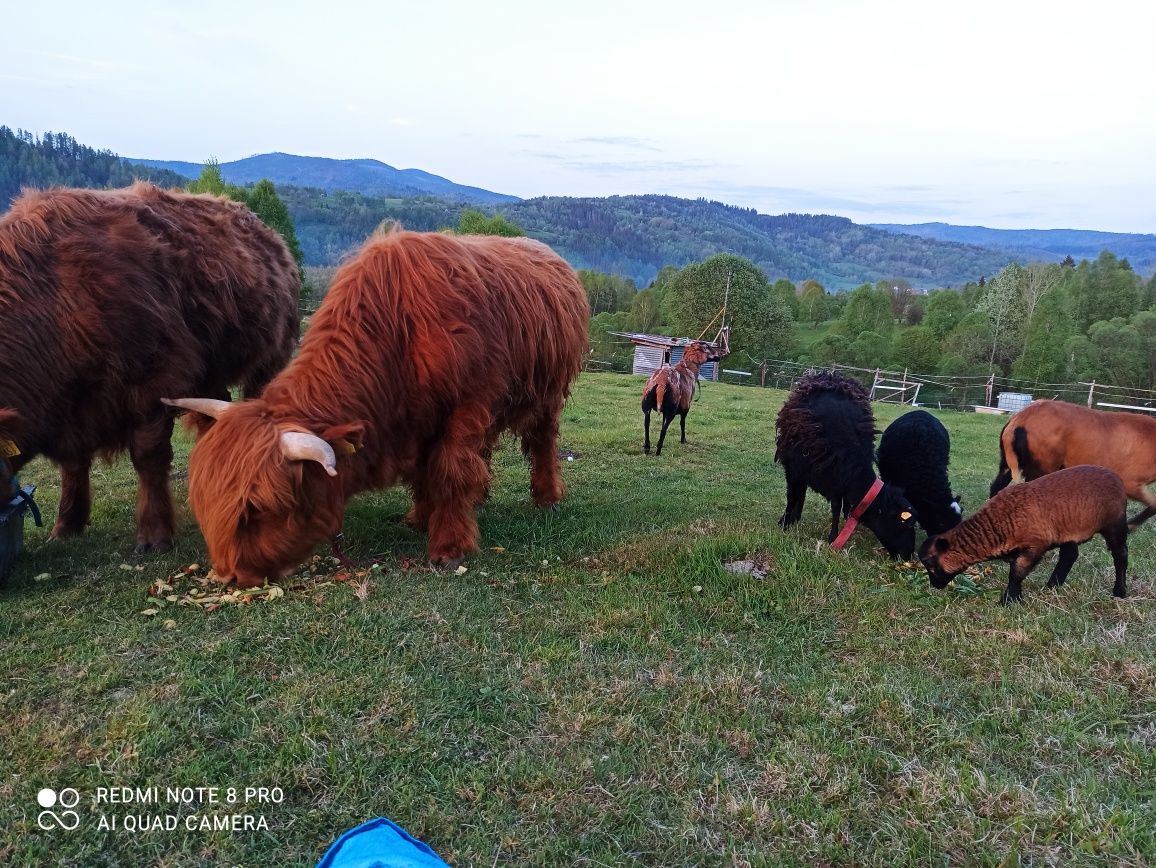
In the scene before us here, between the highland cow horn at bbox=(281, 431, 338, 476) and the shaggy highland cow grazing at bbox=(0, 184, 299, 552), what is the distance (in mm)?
1931

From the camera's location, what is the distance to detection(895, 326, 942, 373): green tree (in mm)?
59969

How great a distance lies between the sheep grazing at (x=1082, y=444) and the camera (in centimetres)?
746

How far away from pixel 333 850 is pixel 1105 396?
135 feet

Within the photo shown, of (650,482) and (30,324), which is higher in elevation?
(30,324)

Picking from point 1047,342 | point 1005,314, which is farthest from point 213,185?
point 1005,314

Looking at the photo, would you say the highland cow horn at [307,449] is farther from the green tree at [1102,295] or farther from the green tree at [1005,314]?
the green tree at [1102,295]

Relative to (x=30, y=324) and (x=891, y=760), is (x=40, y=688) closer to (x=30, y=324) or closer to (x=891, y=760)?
(x=30, y=324)

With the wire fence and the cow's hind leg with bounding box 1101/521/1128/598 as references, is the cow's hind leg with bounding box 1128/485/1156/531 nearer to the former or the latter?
the cow's hind leg with bounding box 1101/521/1128/598

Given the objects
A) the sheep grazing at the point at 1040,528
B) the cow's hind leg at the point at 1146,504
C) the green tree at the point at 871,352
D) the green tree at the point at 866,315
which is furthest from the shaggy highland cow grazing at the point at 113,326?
the green tree at the point at 866,315

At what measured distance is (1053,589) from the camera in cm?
557

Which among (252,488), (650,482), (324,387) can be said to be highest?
(324,387)

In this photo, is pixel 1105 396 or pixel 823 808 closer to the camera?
pixel 823 808

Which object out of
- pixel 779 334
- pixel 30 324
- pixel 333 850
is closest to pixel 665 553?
pixel 333 850

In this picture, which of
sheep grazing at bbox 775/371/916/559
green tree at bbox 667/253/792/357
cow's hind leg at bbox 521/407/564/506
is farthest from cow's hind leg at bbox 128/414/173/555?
green tree at bbox 667/253/792/357
